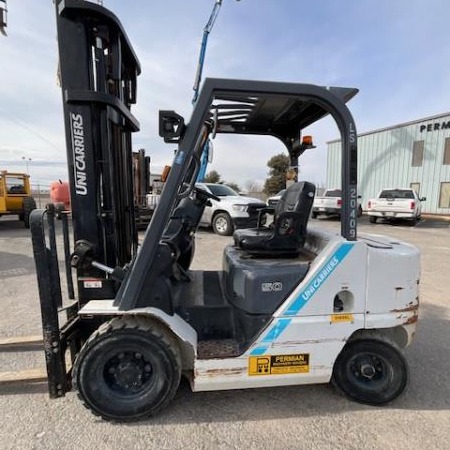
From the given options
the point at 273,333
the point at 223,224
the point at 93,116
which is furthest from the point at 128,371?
the point at 223,224

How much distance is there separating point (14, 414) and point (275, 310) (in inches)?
86.4

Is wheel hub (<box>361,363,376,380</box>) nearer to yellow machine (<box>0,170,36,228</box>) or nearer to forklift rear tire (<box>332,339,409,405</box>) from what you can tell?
forklift rear tire (<box>332,339,409,405</box>)

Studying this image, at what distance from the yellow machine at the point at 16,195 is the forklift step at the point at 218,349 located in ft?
43.2

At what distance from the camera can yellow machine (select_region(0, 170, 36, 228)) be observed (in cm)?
1380

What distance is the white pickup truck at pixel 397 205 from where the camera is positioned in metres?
16.5

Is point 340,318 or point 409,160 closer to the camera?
point 340,318

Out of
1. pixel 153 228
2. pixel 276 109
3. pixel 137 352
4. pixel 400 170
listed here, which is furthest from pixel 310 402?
pixel 400 170

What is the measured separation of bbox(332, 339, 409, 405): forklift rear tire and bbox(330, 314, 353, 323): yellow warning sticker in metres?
0.29

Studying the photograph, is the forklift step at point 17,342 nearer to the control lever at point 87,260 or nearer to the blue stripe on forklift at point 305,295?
the control lever at point 87,260

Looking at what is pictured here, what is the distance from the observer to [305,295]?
9.09 feet

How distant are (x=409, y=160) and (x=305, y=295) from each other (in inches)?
957

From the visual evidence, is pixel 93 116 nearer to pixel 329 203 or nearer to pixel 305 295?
pixel 305 295

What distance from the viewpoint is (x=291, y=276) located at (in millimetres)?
2854

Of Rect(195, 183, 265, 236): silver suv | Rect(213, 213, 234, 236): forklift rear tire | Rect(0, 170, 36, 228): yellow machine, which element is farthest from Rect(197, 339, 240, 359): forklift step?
Rect(0, 170, 36, 228): yellow machine
